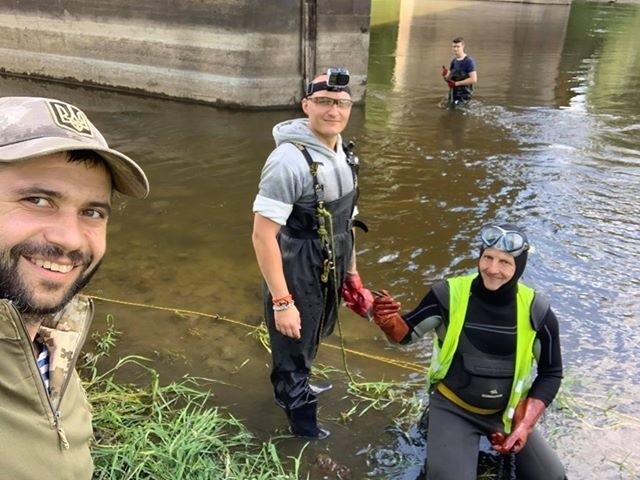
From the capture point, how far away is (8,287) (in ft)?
4.83

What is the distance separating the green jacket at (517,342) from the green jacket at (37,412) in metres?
2.11

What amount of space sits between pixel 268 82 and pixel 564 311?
28.5 ft

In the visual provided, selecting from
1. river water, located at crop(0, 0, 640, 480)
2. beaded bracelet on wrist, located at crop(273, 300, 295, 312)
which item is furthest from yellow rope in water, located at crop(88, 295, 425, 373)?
beaded bracelet on wrist, located at crop(273, 300, 295, 312)

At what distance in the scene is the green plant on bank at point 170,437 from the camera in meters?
3.06

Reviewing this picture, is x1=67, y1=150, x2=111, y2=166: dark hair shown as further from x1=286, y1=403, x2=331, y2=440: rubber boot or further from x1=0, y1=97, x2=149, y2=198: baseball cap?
x1=286, y1=403, x2=331, y2=440: rubber boot

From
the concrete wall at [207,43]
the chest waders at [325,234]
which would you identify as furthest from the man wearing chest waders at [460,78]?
the chest waders at [325,234]

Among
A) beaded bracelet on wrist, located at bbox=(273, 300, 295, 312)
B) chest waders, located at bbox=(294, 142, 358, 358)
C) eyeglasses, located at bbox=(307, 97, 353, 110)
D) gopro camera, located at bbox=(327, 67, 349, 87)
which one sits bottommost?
beaded bracelet on wrist, located at bbox=(273, 300, 295, 312)

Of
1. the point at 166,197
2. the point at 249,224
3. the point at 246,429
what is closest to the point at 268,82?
the point at 166,197

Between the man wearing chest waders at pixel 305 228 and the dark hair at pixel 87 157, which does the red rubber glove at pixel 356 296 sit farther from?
the dark hair at pixel 87 157

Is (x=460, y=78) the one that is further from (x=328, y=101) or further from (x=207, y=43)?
(x=328, y=101)

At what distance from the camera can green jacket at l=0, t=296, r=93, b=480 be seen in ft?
4.54

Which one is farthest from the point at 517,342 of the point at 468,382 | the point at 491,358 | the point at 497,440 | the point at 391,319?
the point at 391,319

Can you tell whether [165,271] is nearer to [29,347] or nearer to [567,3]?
[29,347]

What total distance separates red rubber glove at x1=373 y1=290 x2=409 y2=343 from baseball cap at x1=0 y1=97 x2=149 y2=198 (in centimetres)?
206
